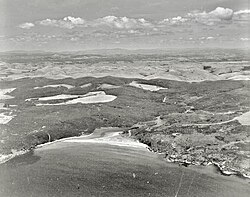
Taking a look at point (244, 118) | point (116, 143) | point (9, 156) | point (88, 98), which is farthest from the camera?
point (88, 98)

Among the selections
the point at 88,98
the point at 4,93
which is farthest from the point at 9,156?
the point at 4,93

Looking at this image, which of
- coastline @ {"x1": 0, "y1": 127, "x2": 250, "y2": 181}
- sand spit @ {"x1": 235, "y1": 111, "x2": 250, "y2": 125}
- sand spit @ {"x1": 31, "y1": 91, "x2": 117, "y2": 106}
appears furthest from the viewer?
sand spit @ {"x1": 31, "y1": 91, "x2": 117, "y2": 106}

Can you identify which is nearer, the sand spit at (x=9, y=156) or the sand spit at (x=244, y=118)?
the sand spit at (x=9, y=156)

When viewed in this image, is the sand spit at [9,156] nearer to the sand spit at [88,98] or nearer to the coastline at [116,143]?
the coastline at [116,143]

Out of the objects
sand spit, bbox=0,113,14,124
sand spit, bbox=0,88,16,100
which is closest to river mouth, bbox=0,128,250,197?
sand spit, bbox=0,113,14,124

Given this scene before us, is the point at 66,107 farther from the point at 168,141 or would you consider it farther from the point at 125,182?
the point at 125,182

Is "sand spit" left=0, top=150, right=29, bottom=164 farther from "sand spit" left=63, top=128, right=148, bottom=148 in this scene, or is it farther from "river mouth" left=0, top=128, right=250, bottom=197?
"sand spit" left=63, top=128, right=148, bottom=148

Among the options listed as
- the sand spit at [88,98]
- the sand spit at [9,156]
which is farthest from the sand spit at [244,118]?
the sand spit at [9,156]

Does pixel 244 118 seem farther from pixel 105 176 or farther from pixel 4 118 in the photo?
pixel 4 118
